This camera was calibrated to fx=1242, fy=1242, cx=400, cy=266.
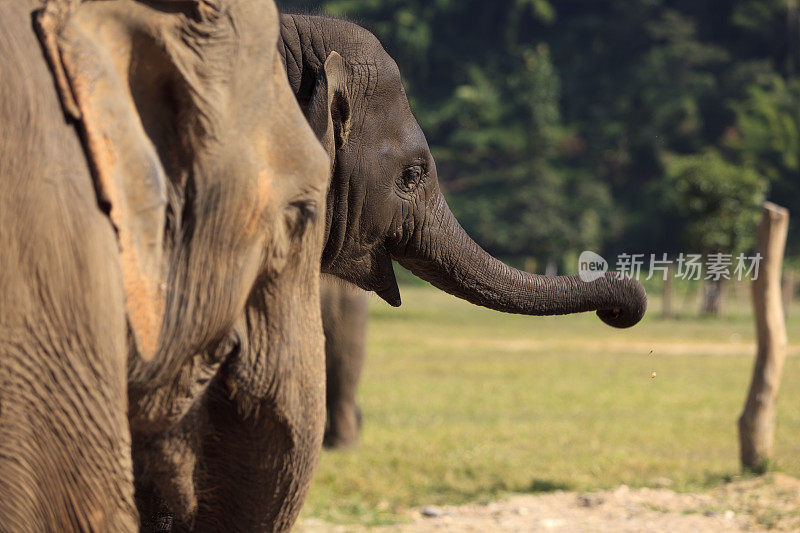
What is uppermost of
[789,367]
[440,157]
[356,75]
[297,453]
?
[356,75]

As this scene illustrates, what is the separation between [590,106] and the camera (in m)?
40.4

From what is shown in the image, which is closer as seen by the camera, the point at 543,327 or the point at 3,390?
the point at 3,390

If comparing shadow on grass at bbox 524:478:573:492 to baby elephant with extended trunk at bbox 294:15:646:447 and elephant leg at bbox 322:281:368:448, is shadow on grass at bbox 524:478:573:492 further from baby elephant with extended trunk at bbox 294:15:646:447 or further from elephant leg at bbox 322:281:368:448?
baby elephant with extended trunk at bbox 294:15:646:447

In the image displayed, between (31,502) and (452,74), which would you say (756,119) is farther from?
(31,502)

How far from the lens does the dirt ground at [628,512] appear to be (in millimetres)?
5031

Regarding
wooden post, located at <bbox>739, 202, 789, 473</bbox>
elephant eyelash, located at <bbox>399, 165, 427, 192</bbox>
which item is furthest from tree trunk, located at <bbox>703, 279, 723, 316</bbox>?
elephant eyelash, located at <bbox>399, 165, 427, 192</bbox>

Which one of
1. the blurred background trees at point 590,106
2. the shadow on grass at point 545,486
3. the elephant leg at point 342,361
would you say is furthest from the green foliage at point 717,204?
the shadow on grass at point 545,486

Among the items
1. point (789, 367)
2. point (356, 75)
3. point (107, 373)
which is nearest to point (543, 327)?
point (789, 367)

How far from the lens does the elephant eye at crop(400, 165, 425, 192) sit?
122 inches

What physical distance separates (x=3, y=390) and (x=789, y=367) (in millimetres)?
12543

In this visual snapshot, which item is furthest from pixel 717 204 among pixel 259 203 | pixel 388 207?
pixel 259 203

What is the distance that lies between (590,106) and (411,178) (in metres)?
38.1

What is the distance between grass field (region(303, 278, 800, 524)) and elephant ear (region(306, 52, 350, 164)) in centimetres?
270

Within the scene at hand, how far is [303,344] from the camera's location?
212 cm
